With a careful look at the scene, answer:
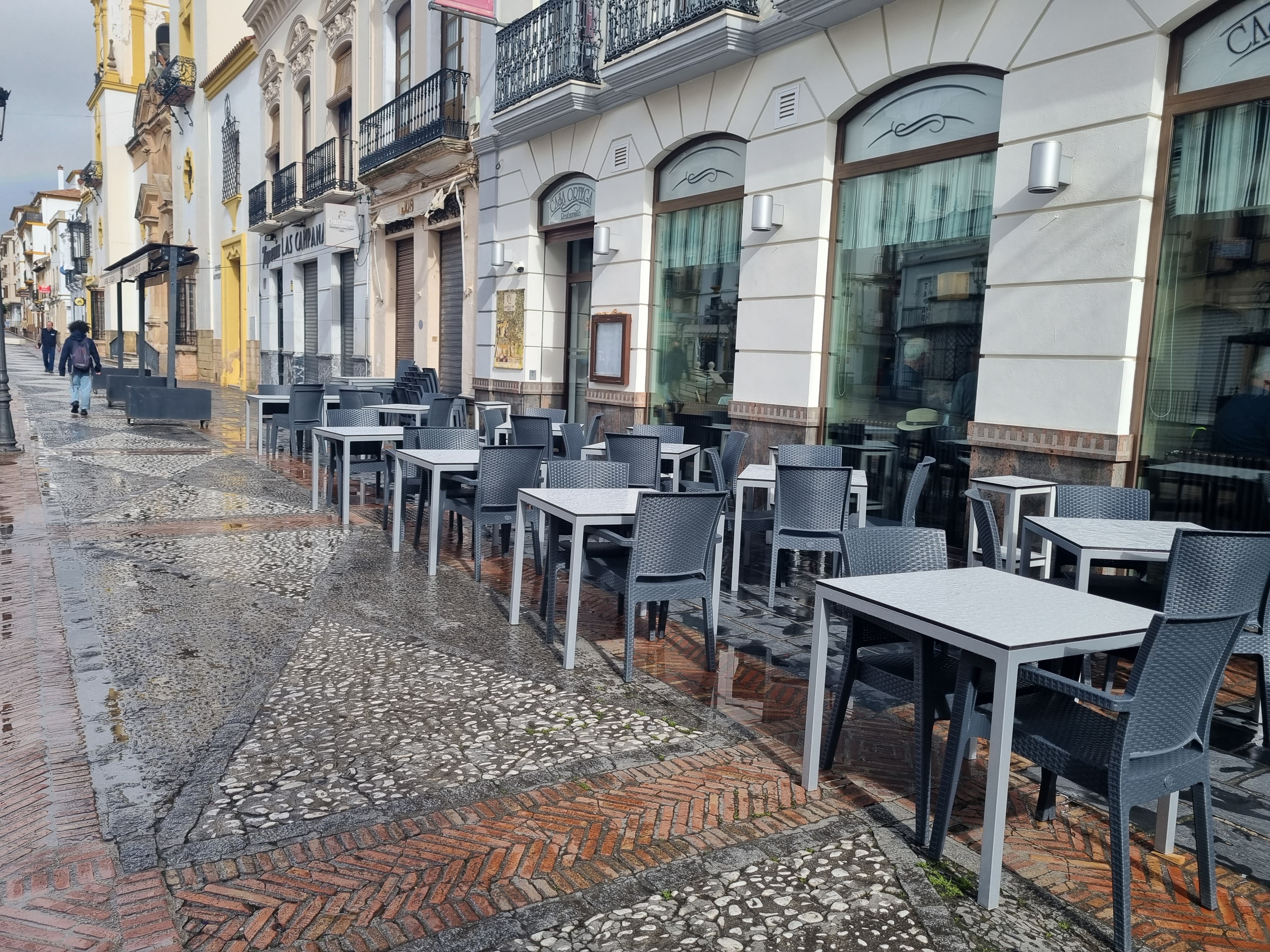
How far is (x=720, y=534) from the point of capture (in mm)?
5172

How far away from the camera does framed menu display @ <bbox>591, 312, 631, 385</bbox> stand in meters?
12.0

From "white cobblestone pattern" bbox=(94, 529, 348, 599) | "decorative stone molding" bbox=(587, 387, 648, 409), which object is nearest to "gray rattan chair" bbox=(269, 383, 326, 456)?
"decorative stone molding" bbox=(587, 387, 648, 409)

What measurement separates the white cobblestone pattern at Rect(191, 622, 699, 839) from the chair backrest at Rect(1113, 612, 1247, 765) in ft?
6.29

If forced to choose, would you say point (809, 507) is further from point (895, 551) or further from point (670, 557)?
point (895, 551)

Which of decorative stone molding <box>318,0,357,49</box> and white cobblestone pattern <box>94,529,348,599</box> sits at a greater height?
decorative stone molding <box>318,0,357,49</box>

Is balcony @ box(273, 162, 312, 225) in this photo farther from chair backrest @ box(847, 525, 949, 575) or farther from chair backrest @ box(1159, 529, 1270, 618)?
chair backrest @ box(1159, 529, 1270, 618)

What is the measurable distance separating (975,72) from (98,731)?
25.6ft

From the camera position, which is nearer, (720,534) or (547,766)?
(547,766)

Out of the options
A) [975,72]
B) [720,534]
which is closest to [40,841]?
[720,534]

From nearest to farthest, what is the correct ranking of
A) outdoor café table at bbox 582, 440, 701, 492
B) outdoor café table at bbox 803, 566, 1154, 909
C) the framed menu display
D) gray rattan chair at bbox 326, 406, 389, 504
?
outdoor café table at bbox 803, 566, 1154, 909, outdoor café table at bbox 582, 440, 701, 492, gray rattan chair at bbox 326, 406, 389, 504, the framed menu display

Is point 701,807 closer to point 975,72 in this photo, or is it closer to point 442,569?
point 442,569

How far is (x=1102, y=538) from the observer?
4.72m

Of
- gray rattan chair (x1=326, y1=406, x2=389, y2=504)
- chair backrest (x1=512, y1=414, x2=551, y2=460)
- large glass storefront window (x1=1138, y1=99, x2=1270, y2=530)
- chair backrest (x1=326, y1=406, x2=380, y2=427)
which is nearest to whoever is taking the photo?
large glass storefront window (x1=1138, y1=99, x2=1270, y2=530)

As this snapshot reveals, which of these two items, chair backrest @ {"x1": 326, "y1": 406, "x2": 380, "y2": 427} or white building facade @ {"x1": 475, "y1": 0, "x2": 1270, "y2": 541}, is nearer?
white building facade @ {"x1": 475, "y1": 0, "x2": 1270, "y2": 541}
